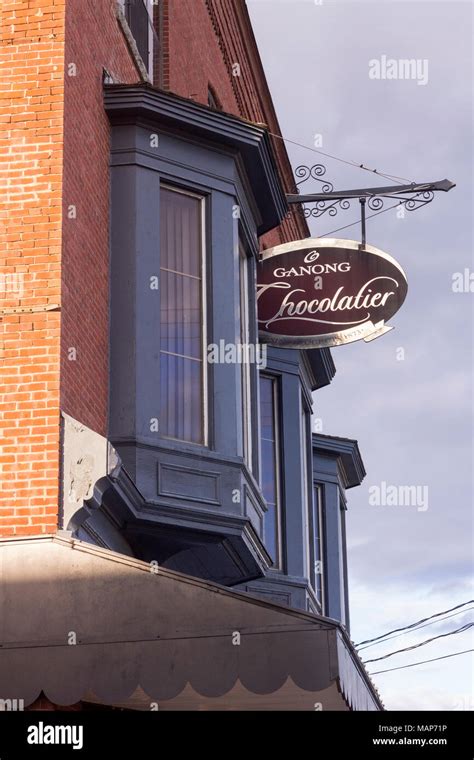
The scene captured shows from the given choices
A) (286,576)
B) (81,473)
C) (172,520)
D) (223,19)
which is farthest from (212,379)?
(223,19)

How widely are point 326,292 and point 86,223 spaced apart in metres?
5.03

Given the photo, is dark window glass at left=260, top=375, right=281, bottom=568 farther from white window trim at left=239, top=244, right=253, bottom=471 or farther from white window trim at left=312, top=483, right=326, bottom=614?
white window trim at left=239, top=244, right=253, bottom=471

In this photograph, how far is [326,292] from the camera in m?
16.1

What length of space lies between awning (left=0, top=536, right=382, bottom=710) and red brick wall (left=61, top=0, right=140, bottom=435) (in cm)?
149

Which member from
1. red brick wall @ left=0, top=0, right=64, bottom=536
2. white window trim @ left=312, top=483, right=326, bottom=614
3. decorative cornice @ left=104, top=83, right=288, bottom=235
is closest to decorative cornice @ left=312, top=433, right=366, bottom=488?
white window trim @ left=312, top=483, right=326, bottom=614

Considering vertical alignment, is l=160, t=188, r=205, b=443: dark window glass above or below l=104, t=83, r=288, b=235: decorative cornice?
below

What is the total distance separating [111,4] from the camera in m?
13.3

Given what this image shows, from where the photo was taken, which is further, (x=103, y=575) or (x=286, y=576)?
(x=286, y=576)

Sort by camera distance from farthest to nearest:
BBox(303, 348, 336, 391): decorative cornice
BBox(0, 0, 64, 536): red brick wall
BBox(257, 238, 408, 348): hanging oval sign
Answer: BBox(303, 348, 336, 391): decorative cornice < BBox(257, 238, 408, 348): hanging oval sign < BBox(0, 0, 64, 536): red brick wall

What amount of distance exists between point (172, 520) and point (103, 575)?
8.46 feet

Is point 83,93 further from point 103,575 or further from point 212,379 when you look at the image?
point 103,575

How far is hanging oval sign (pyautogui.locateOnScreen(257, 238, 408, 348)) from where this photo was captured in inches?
624

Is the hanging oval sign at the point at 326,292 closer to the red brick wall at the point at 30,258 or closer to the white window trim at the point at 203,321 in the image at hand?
the white window trim at the point at 203,321

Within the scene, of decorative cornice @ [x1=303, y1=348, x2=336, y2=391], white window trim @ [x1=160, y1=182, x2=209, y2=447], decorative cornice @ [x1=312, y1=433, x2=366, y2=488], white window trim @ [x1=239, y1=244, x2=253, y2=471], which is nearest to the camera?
white window trim @ [x1=160, y1=182, x2=209, y2=447]
